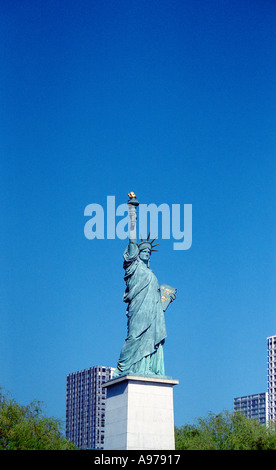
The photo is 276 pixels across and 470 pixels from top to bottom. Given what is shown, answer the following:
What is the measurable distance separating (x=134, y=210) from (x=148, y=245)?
162cm

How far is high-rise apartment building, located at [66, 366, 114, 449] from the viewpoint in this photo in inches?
3967

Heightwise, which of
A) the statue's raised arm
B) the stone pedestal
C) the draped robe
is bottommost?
the stone pedestal

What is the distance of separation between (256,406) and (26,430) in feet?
308

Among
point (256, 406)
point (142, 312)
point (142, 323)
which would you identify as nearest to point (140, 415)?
point (142, 323)

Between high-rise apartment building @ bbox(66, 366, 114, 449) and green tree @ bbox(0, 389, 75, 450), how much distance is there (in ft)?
188

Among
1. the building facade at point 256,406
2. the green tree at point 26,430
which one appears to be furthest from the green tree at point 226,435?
the building facade at point 256,406

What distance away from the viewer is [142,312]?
29.4m

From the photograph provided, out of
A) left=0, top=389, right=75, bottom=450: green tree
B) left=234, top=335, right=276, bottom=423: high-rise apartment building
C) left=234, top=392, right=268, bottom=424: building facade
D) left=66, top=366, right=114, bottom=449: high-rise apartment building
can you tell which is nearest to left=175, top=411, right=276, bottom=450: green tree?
left=0, top=389, right=75, bottom=450: green tree

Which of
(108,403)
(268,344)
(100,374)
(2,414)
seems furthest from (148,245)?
(268,344)

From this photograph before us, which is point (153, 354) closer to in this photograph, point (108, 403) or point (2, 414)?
point (108, 403)

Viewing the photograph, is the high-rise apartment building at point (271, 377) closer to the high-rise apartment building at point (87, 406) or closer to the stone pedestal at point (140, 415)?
the high-rise apartment building at point (87, 406)

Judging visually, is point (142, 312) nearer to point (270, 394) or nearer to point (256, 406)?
point (270, 394)

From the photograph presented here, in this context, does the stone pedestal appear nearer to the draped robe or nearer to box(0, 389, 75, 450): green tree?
the draped robe

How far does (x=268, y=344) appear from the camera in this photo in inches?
4747
